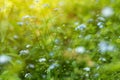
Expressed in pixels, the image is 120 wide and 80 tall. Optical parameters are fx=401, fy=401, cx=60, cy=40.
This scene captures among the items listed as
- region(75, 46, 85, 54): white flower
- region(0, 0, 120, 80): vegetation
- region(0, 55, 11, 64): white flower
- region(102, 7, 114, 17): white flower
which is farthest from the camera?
region(102, 7, 114, 17): white flower

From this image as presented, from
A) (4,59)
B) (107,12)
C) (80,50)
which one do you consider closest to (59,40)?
(80,50)

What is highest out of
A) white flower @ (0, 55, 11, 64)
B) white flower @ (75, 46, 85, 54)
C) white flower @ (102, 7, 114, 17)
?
white flower @ (102, 7, 114, 17)

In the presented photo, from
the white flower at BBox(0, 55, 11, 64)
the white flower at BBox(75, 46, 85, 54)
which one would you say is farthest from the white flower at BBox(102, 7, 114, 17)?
the white flower at BBox(0, 55, 11, 64)

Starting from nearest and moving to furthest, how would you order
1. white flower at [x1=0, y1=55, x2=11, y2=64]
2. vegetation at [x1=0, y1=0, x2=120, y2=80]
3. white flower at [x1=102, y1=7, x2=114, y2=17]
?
white flower at [x1=0, y1=55, x2=11, y2=64], vegetation at [x1=0, y1=0, x2=120, y2=80], white flower at [x1=102, y1=7, x2=114, y2=17]

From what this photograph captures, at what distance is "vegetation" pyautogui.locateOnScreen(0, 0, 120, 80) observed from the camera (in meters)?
2.71

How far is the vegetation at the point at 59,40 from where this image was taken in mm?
2715

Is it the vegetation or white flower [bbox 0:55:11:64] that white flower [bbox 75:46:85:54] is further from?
white flower [bbox 0:55:11:64]

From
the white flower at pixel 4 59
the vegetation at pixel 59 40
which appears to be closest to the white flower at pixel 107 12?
the vegetation at pixel 59 40

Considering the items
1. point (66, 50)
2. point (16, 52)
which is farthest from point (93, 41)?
point (16, 52)

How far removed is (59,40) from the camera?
315cm

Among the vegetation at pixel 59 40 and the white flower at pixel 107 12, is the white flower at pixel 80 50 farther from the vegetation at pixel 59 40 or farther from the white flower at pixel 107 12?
the white flower at pixel 107 12

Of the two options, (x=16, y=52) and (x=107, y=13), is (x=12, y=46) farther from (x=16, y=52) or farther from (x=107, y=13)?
(x=107, y=13)

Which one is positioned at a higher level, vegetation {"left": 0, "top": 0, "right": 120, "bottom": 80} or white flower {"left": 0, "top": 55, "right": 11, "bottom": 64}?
vegetation {"left": 0, "top": 0, "right": 120, "bottom": 80}

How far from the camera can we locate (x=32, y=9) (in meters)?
3.54
